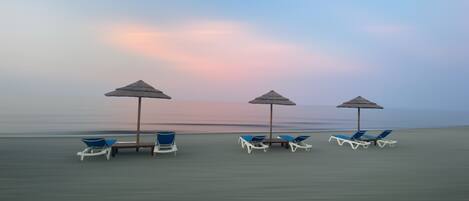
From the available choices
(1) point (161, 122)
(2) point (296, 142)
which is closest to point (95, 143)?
(2) point (296, 142)

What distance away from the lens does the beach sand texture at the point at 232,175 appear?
14.2 feet

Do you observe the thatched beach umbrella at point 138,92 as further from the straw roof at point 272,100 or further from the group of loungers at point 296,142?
the straw roof at point 272,100

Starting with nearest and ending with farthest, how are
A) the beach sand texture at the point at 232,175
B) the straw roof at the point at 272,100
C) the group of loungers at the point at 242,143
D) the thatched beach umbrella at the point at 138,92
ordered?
the beach sand texture at the point at 232,175, the group of loungers at the point at 242,143, the thatched beach umbrella at the point at 138,92, the straw roof at the point at 272,100

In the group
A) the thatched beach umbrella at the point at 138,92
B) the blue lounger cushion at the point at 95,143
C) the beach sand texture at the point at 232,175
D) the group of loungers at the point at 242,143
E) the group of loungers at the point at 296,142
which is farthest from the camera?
the group of loungers at the point at 296,142

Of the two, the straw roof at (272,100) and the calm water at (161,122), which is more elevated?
the straw roof at (272,100)

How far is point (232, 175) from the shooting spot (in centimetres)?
558

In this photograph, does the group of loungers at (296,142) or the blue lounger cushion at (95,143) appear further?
the group of loungers at (296,142)

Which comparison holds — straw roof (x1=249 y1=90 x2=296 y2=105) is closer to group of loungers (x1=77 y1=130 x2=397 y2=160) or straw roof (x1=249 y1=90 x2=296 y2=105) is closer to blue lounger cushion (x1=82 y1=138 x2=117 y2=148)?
group of loungers (x1=77 y1=130 x2=397 y2=160)

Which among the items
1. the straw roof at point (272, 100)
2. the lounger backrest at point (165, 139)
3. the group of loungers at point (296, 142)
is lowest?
the group of loungers at point (296, 142)

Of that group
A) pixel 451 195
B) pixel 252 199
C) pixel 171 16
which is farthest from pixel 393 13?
pixel 252 199

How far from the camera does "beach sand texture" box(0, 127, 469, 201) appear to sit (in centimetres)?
433

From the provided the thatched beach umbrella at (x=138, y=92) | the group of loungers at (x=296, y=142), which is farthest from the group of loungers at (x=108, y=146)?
the group of loungers at (x=296, y=142)

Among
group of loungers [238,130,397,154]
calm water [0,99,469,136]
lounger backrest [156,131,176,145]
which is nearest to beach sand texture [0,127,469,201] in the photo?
group of loungers [238,130,397,154]

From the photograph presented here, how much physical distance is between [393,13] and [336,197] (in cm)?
1758
